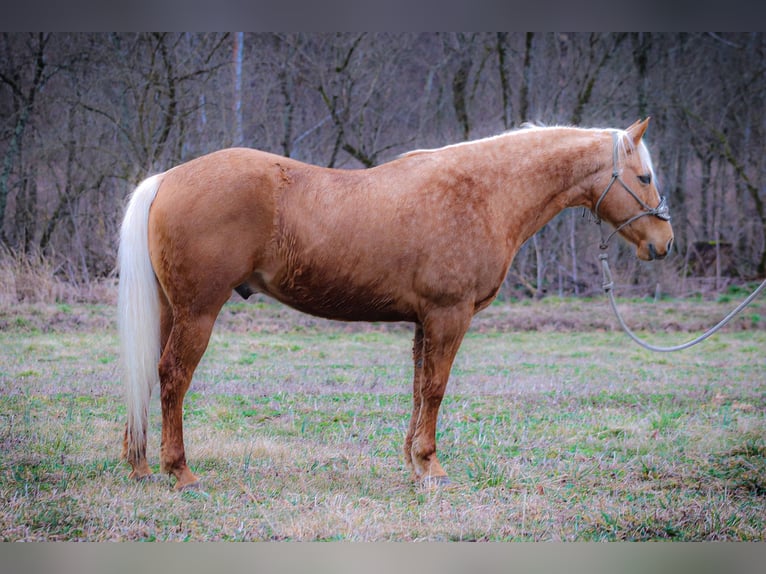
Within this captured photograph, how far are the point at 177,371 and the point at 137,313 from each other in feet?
1.12

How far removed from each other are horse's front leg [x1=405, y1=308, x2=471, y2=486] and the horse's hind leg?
3.58 ft

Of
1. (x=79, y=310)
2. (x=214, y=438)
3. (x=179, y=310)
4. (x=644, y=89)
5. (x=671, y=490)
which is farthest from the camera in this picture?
(x=644, y=89)

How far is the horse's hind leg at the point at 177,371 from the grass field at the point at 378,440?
10 cm

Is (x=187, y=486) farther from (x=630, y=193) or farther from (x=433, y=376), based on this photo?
(x=630, y=193)

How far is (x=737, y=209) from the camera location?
34.1 ft

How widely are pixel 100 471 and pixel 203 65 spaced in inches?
222

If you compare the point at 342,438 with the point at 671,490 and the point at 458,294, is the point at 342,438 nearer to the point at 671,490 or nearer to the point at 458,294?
the point at 458,294

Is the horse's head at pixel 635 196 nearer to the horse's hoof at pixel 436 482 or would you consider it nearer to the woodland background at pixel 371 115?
the horse's hoof at pixel 436 482

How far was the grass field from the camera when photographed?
3213 millimetres

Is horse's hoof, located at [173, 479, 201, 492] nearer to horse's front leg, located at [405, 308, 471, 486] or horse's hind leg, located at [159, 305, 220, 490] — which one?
horse's hind leg, located at [159, 305, 220, 490]

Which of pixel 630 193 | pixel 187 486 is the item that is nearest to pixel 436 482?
pixel 187 486

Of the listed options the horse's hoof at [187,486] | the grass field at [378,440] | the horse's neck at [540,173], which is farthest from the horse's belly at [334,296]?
the horse's hoof at [187,486]
